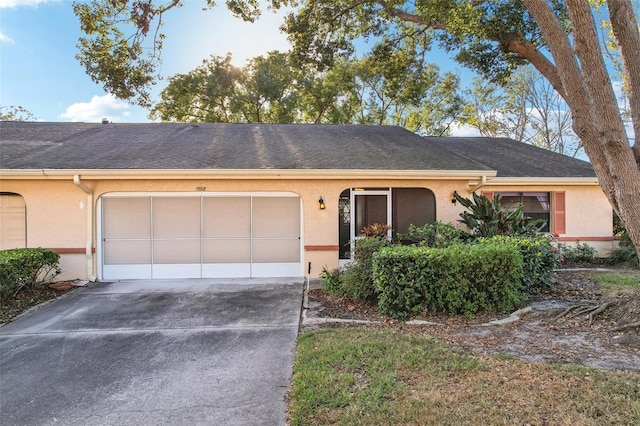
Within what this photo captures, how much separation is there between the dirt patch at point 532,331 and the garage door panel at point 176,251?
3.82 metres

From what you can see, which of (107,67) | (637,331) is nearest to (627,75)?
(637,331)

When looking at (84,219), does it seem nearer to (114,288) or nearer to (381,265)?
(114,288)

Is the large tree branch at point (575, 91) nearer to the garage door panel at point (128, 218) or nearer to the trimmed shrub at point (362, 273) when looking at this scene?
the trimmed shrub at point (362, 273)

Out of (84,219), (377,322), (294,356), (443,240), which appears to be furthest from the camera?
(84,219)

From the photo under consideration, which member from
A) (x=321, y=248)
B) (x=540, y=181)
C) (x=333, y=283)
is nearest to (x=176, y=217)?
(x=321, y=248)

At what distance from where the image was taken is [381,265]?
18.4 feet

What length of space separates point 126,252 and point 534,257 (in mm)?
9323

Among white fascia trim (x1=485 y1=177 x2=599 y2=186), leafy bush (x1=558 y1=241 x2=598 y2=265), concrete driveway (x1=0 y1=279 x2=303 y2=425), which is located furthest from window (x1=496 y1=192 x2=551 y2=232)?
concrete driveway (x1=0 y1=279 x2=303 y2=425)

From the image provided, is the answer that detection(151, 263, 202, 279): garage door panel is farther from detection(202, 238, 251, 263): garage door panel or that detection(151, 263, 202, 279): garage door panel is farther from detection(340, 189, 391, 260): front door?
detection(340, 189, 391, 260): front door

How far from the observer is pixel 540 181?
1034cm

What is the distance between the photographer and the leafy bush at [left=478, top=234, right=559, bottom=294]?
6332 mm

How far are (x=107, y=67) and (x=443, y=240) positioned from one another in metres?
8.11

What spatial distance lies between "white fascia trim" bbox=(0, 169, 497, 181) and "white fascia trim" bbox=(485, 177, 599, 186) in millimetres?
2132

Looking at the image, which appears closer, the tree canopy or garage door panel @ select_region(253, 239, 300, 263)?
garage door panel @ select_region(253, 239, 300, 263)
